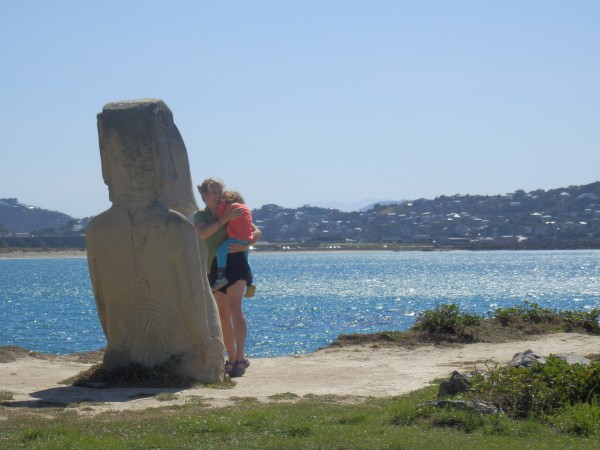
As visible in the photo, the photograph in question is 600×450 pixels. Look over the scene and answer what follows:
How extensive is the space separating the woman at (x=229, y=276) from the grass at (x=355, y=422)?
2417 millimetres

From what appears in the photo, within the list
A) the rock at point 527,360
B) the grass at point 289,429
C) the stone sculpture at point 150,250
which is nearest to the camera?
the grass at point 289,429

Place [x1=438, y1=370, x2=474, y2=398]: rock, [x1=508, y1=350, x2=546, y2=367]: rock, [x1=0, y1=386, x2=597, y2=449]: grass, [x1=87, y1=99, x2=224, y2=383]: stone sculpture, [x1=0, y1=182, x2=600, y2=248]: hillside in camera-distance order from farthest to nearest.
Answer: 1. [x1=0, y1=182, x2=600, y2=248]: hillside
2. [x1=87, y1=99, x2=224, y2=383]: stone sculpture
3. [x1=508, y1=350, x2=546, y2=367]: rock
4. [x1=438, y1=370, x2=474, y2=398]: rock
5. [x1=0, y1=386, x2=597, y2=449]: grass

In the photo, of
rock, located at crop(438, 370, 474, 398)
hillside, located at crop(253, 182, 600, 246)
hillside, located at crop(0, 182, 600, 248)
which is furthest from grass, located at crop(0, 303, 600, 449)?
hillside, located at crop(253, 182, 600, 246)

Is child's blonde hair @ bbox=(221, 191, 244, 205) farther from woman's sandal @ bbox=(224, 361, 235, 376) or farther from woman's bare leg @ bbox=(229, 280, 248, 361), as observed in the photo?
woman's sandal @ bbox=(224, 361, 235, 376)

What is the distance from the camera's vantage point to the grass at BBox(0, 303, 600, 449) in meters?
8.69

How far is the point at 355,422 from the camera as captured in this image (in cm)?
968

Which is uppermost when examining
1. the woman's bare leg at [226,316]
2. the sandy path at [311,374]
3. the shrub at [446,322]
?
the woman's bare leg at [226,316]

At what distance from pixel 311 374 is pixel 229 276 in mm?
1714

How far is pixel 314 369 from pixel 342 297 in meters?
40.8

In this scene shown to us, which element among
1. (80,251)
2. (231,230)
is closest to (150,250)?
(231,230)

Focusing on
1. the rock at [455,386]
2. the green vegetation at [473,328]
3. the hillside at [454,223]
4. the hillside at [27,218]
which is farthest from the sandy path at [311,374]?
the hillside at [27,218]

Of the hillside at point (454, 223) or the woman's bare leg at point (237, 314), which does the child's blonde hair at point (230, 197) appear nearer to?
the woman's bare leg at point (237, 314)

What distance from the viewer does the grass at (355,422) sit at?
869 cm

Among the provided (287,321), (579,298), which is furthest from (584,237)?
(287,321)
